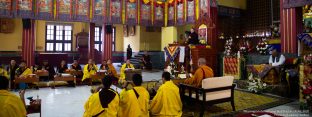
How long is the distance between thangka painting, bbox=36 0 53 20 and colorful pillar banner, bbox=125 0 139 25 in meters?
3.94

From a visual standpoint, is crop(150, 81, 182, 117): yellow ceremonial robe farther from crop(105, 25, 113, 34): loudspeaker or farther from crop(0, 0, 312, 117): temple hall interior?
crop(105, 25, 113, 34): loudspeaker

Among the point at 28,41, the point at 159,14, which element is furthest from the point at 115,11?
the point at 28,41

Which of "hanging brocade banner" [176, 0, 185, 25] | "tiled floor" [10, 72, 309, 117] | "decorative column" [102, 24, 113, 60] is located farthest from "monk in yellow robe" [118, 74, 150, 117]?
"hanging brocade banner" [176, 0, 185, 25]

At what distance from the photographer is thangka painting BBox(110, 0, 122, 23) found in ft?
42.0

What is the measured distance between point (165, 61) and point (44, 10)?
6.43 metres

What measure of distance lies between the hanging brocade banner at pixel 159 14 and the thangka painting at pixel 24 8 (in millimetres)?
6579

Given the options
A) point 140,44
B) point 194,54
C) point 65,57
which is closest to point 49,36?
point 65,57

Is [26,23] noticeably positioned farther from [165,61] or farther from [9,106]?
[9,106]

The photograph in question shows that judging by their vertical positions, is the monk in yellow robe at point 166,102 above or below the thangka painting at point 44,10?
below

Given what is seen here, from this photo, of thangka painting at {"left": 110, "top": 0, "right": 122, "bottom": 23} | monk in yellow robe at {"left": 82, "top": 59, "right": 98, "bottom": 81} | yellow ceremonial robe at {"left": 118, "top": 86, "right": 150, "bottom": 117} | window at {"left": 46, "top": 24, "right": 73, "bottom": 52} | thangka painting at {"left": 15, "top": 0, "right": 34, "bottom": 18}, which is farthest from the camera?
window at {"left": 46, "top": 24, "right": 73, "bottom": 52}

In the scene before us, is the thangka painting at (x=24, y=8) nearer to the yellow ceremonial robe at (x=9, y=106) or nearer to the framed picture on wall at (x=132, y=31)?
the framed picture on wall at (x=132, y=31)

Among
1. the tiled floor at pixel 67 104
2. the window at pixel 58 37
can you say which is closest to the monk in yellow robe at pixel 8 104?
the tiled floor at pixel 67 104

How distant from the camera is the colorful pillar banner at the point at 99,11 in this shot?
1233cm

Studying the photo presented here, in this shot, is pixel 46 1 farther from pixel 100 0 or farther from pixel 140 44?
pixel 140 44
